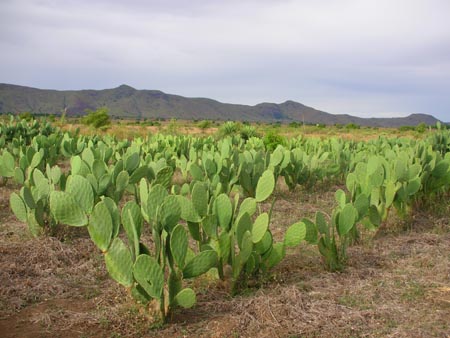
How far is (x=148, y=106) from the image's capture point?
9762 cm

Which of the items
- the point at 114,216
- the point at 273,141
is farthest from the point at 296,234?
the point at 273,141

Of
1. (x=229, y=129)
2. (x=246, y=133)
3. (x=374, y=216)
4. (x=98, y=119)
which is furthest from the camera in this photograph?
(x=98, y=119)

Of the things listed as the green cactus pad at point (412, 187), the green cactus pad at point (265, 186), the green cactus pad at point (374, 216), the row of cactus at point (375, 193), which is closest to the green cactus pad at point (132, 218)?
the green cactus pad at point (265, 186)

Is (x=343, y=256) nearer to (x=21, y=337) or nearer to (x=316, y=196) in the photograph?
(x=21, y=337)

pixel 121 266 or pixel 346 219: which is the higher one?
pixel 346 219

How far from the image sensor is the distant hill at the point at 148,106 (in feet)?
259

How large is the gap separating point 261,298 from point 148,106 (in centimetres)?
9762

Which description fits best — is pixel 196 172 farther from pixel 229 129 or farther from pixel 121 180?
pixel 229 129

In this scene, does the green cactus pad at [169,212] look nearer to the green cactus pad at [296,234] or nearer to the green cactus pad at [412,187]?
the green cactus pad at [296,234]

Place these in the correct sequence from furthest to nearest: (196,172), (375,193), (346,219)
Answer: (196,172) < (375,193) < (346,219)

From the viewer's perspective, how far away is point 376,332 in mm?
2174

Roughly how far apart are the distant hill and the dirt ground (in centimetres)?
7397

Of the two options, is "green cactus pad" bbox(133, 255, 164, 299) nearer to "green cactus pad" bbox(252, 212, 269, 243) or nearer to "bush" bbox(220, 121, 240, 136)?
"green cactus pad" bbox(252, 212, 269, 243)

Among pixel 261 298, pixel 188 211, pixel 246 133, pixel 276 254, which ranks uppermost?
pixel 246 133
